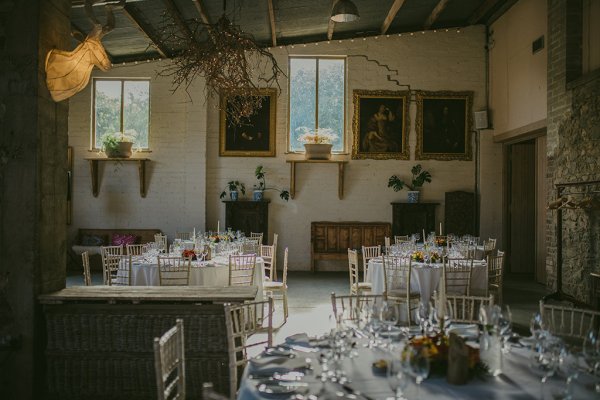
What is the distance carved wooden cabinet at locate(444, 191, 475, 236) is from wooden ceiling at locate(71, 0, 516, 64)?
373cm

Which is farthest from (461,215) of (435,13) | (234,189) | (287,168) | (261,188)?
(234,189)

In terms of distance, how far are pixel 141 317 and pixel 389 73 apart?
876 cm

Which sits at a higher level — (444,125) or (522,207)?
(444,125)

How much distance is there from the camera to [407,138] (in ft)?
36.7

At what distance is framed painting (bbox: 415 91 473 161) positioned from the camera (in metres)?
11.2

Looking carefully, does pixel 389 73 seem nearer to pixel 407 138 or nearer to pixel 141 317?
pixel 407 138

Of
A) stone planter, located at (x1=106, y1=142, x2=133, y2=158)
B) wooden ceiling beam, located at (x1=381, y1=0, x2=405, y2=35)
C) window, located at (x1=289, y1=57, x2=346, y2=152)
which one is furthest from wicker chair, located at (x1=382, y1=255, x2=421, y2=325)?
stone planter, located at (x1=106, y1=142, x2=133, y2=158)

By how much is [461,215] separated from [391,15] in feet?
14.2

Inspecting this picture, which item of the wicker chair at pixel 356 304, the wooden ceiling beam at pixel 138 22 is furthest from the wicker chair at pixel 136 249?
the wicker chair at pixel 356 304

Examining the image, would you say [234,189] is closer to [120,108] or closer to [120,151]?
[120,151]

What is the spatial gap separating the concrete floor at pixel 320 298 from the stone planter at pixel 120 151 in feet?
7.97

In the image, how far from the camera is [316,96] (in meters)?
11.3

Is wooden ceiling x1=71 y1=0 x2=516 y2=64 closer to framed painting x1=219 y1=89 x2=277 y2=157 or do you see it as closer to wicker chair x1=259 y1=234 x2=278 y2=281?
framed painting x1=219 y1=89 x2=277 y2=157

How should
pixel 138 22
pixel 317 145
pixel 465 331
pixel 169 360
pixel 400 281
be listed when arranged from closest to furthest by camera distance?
pixel 169 360, pixel 465 331, pixel 400 281, pixel 138 22, pixel 317 145
